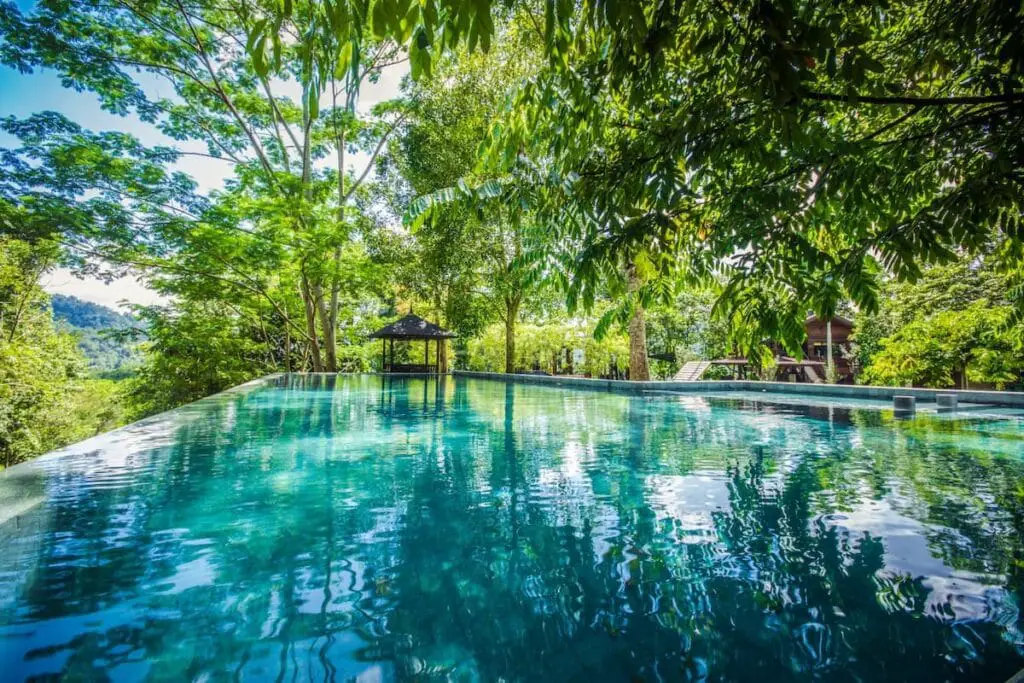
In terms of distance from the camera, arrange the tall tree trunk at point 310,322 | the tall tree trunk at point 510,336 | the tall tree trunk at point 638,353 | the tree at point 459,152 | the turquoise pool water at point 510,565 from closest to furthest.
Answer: the turquoise pool water at point 510,565 < the tall tree trunk at point 638,353 < the tree at point 459,152 < the tall tree trunk at point 310,322 < the tall tree trunk at point 510,336

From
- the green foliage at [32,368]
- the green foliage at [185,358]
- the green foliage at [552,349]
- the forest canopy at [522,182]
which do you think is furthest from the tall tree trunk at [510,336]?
the green foliage at [32,368]

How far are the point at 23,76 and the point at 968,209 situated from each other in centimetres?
1993

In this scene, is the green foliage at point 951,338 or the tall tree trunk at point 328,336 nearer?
the green foliage at point 951,338

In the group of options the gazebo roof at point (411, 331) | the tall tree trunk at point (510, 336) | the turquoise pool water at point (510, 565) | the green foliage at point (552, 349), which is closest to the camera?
the turquoise pool water at point (510, 565)

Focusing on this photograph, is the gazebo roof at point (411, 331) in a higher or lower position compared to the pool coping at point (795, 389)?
higher

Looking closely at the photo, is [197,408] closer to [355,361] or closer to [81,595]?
[81,595]

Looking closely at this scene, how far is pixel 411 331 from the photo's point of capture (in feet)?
68.6

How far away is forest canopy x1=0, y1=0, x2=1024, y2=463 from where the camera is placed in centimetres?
193

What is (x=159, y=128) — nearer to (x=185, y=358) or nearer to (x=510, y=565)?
(x=185, y=358)

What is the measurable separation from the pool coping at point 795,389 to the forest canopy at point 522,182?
1.05 metres

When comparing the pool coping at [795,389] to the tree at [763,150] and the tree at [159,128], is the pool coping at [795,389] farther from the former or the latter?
the tree at [763,150]

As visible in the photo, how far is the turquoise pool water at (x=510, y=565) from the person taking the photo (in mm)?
1762

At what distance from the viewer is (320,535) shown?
289 cm

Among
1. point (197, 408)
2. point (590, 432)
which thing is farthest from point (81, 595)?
point (197, 408)
